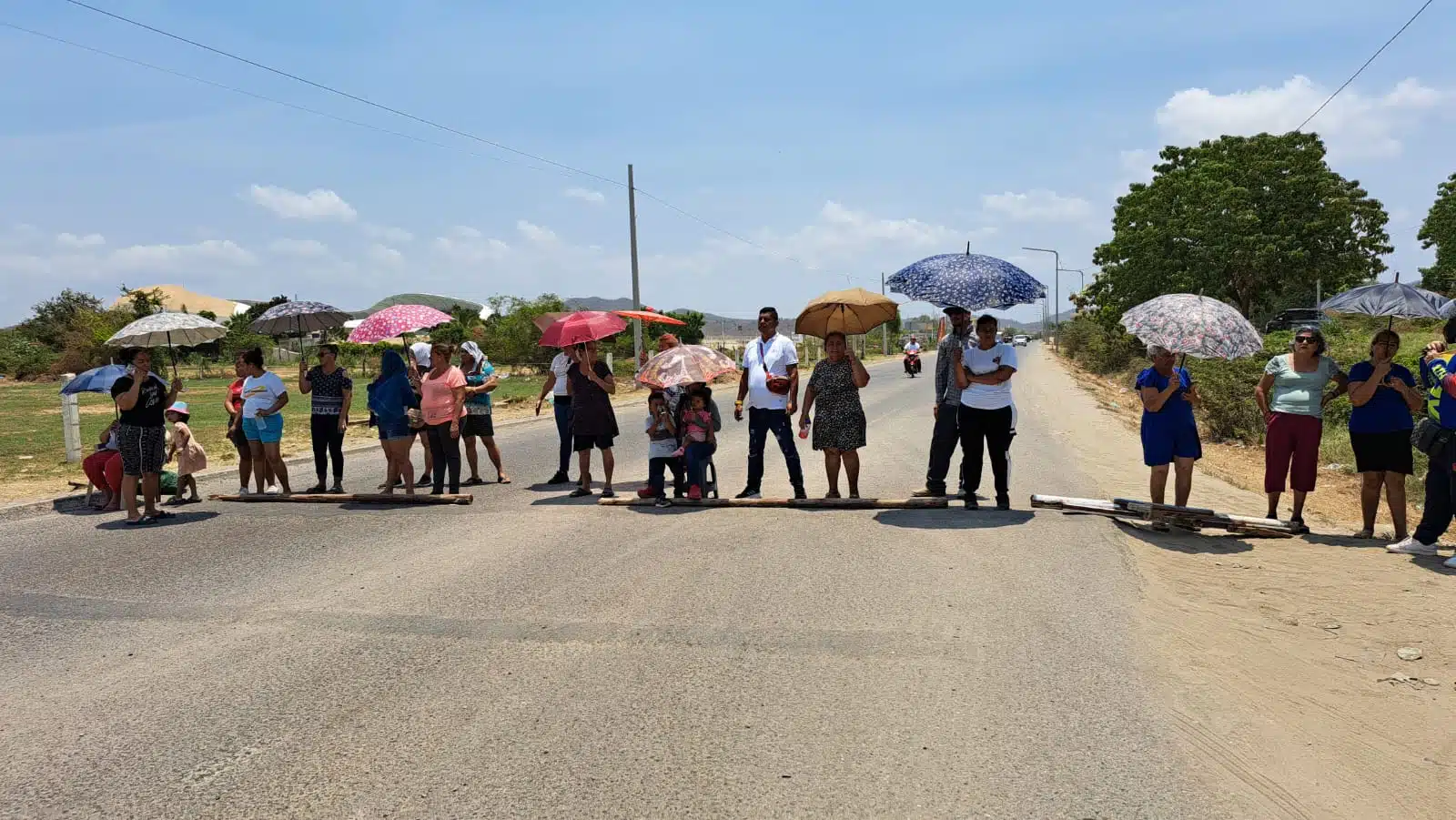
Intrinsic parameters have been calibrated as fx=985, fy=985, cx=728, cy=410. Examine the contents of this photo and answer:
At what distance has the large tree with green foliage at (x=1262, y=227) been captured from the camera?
38.3 metres

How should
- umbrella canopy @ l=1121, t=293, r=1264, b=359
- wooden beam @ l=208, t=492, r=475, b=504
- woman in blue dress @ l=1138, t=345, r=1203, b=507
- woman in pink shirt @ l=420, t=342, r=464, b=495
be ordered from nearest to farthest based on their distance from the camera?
umbrella canopy @ l=1121, t=293, r=1264, b=359, woman in blue dress @ l=1138, t=345, r=1203, b=507, wooden beam @ l=208, t=492, r=475, b=504, woman in pink shirt @ l=420, t=342, r=464, b=495

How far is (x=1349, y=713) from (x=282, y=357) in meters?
79.6

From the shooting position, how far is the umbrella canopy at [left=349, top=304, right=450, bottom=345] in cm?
991

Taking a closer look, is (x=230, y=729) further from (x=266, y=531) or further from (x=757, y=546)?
(x=266, y=531)

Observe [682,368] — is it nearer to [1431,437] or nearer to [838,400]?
[838,400]

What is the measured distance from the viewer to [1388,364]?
7.38 metres

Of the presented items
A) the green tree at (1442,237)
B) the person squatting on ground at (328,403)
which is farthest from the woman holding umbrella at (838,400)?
the green tree at (1442,237)

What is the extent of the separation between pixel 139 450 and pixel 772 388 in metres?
6.03

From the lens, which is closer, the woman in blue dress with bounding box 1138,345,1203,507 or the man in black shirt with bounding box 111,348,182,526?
the woman in blue dress with bounding box 1138,345,1203,507

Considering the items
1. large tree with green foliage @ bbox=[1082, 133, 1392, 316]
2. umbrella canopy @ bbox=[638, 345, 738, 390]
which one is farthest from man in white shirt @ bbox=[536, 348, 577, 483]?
large tree with green foliage @ bbox=[1082, 133, 1392, 316]

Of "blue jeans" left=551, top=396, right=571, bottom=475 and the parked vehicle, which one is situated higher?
the parked vehicle

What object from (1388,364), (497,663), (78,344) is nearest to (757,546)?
(497,663)

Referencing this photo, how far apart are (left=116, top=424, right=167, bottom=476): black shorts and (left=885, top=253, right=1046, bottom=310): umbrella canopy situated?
7.18 meters

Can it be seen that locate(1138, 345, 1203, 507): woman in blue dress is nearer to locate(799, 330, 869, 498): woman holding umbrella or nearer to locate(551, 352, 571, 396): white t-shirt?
locate(799, 330, 869, 498): woman holding umbrella
